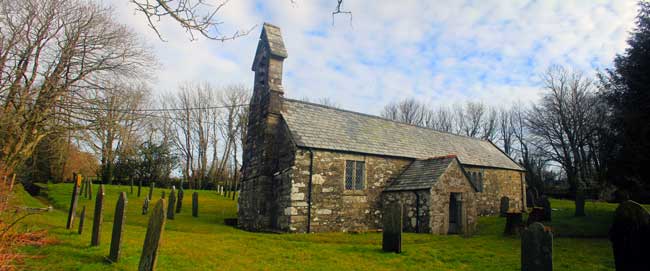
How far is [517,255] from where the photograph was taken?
34.4ft

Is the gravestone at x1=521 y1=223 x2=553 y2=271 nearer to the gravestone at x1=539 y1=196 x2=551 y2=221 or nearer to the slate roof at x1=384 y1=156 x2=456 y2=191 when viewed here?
the slate roof at x1=384 y1=156 x2=456 y2=191

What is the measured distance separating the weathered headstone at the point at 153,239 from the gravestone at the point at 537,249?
6.50m

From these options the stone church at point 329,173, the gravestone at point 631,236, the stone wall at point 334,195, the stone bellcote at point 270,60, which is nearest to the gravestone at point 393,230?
the gravestone at point 631,236

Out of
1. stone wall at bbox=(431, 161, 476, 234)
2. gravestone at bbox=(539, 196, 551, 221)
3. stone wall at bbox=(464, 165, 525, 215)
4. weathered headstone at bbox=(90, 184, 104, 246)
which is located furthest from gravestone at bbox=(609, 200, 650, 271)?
stone wall at bbox=(464, 165, 525, 215)

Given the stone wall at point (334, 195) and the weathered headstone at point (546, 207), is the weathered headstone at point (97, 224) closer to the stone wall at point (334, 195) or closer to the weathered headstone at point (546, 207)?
the stone wall at point (334, 195)

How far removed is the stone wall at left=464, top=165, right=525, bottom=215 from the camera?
2436 cm

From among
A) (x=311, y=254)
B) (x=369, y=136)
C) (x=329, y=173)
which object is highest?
(x=369, y=136)

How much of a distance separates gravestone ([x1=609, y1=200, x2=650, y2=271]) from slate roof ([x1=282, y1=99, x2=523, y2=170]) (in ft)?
40.3

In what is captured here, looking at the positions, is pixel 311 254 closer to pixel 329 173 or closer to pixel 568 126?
pixel 329 173

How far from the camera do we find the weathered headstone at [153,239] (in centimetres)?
620

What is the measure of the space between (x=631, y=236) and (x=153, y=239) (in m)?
8.06

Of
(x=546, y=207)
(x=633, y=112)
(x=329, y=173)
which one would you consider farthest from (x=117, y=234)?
(x=546, y=207)

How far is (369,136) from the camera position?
20938 millimetres

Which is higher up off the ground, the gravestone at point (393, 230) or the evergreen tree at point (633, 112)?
the evergreen tree at point (633, 112)
